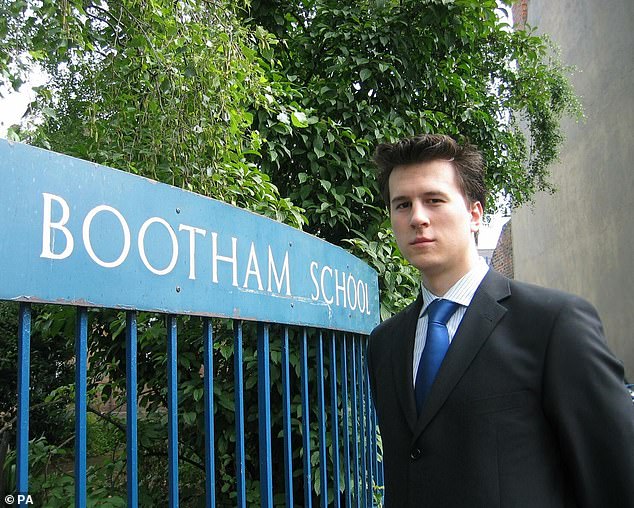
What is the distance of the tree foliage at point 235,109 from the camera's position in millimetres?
2707

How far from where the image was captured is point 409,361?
1.62m

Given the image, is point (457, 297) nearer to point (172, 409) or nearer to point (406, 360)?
point (406, 360)

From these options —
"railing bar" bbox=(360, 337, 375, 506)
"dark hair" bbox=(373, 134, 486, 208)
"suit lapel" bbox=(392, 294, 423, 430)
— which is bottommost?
"railing bar" bbox=(360, 337, 375, 506)

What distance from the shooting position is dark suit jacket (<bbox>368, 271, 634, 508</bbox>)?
1273 mm

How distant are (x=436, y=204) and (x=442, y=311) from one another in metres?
0.28

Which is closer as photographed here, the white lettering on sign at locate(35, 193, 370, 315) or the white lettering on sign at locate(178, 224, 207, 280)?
the white lettering on sign at locate(35, 193, 370, 315)

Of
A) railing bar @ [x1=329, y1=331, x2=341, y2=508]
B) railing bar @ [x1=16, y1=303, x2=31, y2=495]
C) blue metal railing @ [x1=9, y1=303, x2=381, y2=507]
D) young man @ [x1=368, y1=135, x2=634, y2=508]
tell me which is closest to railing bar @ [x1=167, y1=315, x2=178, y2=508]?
blue metal railing @ [x1=9, y1=303, x2=381, y2=507]

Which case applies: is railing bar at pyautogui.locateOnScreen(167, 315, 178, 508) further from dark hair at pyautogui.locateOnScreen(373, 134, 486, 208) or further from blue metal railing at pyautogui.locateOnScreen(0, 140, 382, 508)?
dark hair at pyautogui.locateOnScreen(373, 134, 486, 208)

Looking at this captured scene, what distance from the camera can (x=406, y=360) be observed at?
163 centimetres

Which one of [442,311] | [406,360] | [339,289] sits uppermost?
[339,289]

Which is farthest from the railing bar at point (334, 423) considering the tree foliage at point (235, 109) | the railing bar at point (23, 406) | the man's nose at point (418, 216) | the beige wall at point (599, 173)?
the beige wall at point (599, 173)

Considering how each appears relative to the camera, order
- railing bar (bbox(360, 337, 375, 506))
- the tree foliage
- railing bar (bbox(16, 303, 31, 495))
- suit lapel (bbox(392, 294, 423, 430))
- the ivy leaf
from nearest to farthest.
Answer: railing bar (bbox(16, 303, 31, 495)), suit lapel (bbox(392, 294, 423, 430)), railing bar (bbox(360, 337, 375, 506)), the tree foliage, the ivy leaf

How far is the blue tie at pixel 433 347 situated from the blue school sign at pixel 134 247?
0.46 meters

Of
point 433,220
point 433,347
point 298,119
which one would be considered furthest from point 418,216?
point 298,119
